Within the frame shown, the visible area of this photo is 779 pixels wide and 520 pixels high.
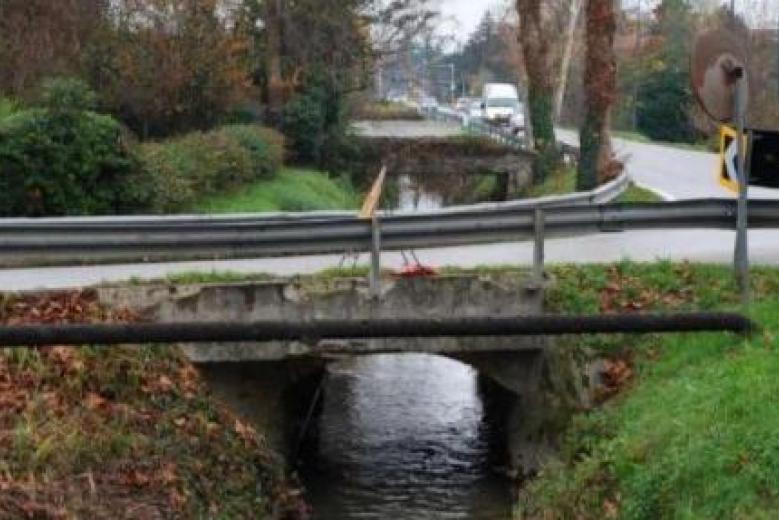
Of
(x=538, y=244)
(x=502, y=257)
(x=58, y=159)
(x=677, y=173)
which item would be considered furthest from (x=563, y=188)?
(x=538, y=244)

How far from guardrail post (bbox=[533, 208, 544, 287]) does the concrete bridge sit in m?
0.13

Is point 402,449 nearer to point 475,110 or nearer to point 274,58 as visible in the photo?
point 274,58

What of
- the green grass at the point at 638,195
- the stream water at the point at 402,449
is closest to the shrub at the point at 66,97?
the stream water at the point at 402,449

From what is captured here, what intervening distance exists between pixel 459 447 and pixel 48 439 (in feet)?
19.7

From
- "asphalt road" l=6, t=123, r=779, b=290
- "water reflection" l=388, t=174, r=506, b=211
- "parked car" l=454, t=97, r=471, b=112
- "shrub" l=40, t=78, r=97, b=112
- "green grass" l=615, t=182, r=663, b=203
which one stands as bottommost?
"water reflection" l=388, t=174, r=506, b=211

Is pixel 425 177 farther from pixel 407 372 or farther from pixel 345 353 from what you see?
pixel 345 353

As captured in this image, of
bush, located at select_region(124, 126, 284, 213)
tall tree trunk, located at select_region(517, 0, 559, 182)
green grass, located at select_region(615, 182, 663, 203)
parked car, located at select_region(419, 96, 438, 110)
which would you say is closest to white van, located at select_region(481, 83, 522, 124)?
parked car, located at select_region(419, 96, 438, 110)

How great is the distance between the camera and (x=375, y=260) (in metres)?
11.4

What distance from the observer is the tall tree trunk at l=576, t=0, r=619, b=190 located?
83.0 ft

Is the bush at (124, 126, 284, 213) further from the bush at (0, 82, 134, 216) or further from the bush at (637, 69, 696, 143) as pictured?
the bush at (637, 69, 696, 143)

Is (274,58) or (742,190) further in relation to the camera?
(274,58)

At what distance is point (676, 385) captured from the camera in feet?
29.8

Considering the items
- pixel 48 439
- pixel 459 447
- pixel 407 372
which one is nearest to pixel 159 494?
pixel 48 439

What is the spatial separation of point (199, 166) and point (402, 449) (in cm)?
1368
